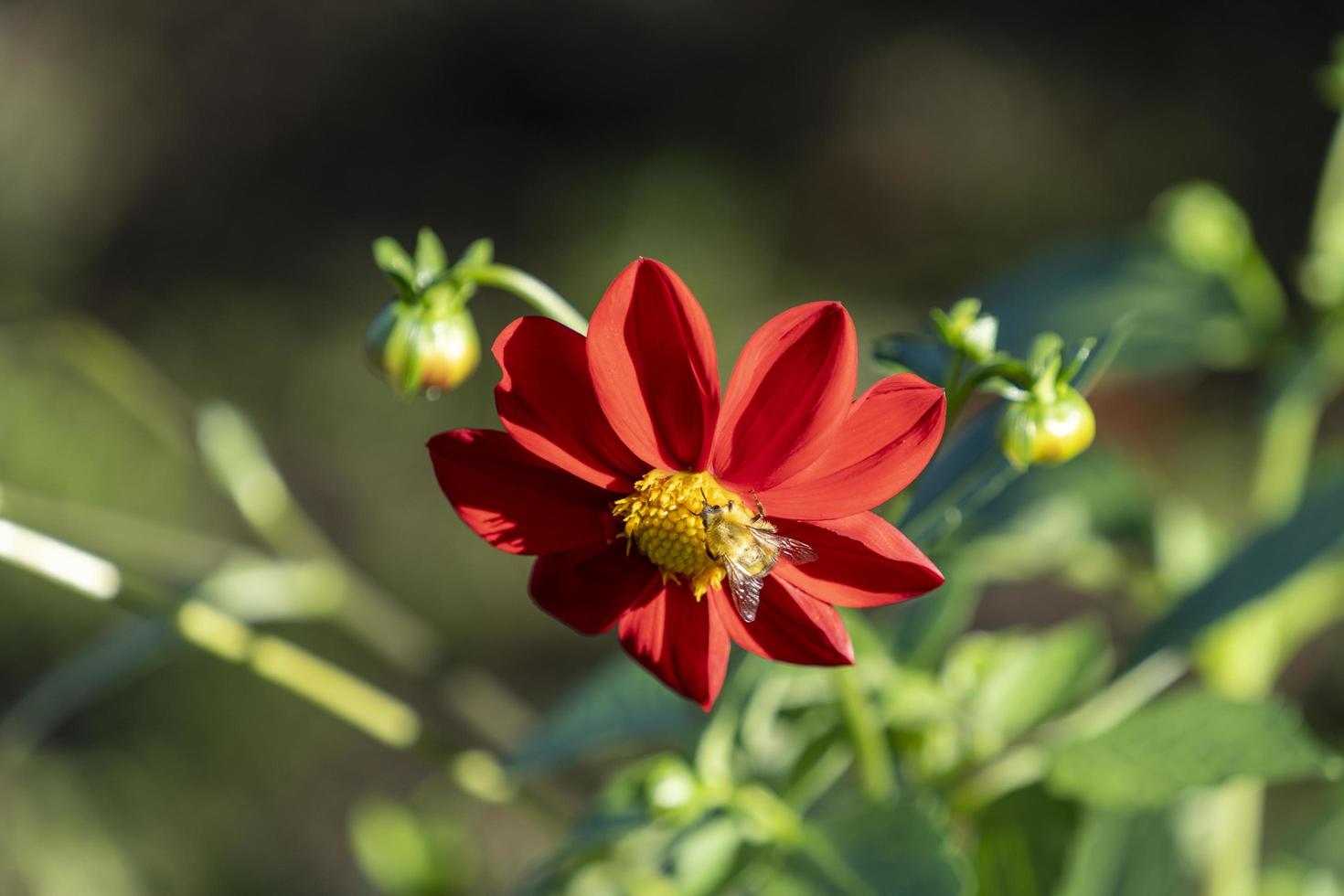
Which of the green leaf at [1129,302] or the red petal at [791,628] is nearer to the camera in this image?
the red petal at [791,628]

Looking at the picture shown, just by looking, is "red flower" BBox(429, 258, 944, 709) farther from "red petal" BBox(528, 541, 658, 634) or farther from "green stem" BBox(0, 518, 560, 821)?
"green stem" BBox(0, 518, 560, 821)

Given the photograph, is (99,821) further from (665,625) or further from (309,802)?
(665,625)

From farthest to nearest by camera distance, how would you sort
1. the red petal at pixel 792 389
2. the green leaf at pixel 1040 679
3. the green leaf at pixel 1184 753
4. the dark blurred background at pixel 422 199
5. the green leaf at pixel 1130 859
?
the dark blurred background at pixel 422 199
the green leaf at pixel 1130 859
the green leaf at pixel 1040 679
the green leaf at pixel 1184 753
the red petal at pixel 792 389

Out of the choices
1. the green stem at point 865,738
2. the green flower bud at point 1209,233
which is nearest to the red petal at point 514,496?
the green stem at point 865,738

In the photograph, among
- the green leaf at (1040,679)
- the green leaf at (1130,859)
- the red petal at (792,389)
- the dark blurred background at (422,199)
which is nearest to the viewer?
the red petal at (792,389)

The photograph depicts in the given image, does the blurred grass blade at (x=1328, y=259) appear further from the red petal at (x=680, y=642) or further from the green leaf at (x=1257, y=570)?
the red petal at (x=680, y=642)

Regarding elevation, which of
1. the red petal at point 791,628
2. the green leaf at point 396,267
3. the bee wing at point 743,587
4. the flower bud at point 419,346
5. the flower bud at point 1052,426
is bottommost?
the red petal at point 791,628

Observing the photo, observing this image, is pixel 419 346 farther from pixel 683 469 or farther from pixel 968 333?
pixel 968 333

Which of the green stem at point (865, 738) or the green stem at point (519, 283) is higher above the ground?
the green stem at point (519, 283)
